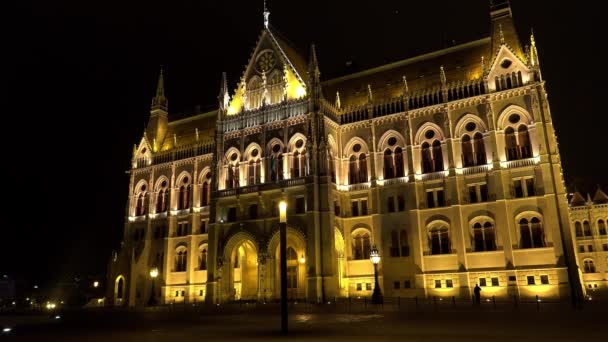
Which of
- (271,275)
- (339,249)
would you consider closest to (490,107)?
(339,249)

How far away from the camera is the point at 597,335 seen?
13664 mm

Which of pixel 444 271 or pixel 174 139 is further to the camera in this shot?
pixel 174 139

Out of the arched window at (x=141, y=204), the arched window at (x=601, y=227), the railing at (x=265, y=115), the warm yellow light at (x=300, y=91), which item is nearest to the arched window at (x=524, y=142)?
the railing at (x=265, y=115)

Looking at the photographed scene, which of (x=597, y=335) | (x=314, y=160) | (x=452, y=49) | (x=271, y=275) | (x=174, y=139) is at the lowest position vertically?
(x=597, y=335)

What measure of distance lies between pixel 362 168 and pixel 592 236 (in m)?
38.1

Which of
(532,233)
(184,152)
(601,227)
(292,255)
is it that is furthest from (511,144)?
(184,152)

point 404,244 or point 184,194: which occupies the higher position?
point 184,194

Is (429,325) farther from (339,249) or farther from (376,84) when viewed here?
(376,84)

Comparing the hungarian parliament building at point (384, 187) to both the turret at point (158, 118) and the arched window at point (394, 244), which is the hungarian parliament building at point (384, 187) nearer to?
the arched window at point (394, 244)

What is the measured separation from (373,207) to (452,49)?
724 inches

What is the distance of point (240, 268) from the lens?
4838 cm

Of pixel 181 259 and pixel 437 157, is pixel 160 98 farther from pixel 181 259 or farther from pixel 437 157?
pixel 437 157

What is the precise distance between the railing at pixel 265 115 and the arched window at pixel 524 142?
19.0 metres

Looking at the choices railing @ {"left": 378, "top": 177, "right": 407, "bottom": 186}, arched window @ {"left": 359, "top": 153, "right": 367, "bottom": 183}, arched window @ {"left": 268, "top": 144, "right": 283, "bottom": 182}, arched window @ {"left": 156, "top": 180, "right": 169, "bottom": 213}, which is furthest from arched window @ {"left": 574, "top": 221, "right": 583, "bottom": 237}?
arched window @ {"left": 156, "top": 180, "right": 169, "bottom": 213}
